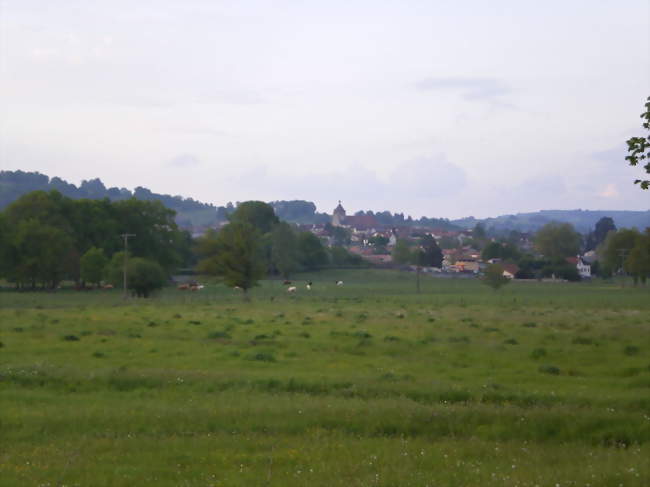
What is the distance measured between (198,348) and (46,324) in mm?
12406

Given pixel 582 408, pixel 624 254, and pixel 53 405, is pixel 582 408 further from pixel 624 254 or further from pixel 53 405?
pixel 624 254

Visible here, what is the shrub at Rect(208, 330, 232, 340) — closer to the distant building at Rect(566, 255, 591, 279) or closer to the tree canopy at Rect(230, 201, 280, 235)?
the tree canopy at Rect(230, 201, 280, 235)

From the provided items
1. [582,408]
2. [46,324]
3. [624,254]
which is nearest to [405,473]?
[582,408]

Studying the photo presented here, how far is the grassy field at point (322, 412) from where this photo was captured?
9984mm

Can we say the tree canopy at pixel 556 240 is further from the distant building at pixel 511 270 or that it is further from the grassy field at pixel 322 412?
the grassy field at pixel 322 412

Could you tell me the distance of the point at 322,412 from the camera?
1337 cm

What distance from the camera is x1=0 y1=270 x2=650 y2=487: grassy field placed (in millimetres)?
9984

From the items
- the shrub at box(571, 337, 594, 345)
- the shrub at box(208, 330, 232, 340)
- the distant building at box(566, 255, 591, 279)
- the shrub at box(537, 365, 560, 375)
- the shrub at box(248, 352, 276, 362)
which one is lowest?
the distant building at box(566, 255, 591, 279)

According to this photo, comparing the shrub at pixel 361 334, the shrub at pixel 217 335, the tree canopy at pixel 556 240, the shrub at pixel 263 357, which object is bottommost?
the shrub at pixel 361 334

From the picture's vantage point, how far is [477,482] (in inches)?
363

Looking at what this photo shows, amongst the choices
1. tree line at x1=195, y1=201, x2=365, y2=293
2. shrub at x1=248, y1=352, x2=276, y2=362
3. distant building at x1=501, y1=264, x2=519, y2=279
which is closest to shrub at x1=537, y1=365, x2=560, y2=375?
shrub at x1=248, y1=352, x2=276, y2=362

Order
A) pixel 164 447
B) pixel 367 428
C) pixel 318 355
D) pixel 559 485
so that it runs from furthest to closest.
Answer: pixel 318 355, pixel 367 428, pixel 164 447, pixel 559 485

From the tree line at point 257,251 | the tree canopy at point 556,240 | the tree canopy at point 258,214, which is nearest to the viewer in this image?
the tree line at point 257,251

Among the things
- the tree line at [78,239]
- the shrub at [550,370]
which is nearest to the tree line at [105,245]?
the tree line at [78,239]
